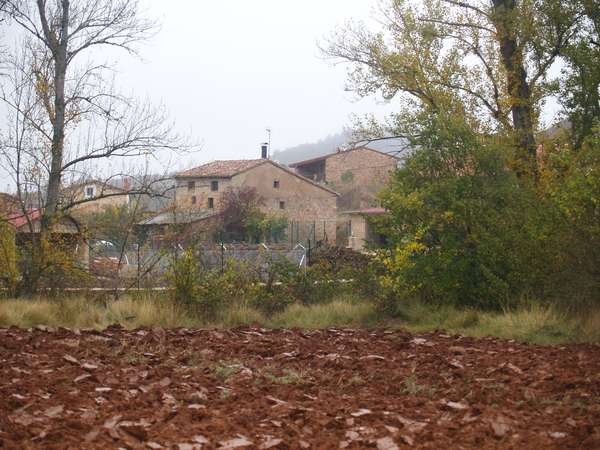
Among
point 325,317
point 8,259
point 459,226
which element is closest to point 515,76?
point 459,226

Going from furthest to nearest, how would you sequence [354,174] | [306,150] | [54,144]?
[306,150] → [354,174] → [54,144]

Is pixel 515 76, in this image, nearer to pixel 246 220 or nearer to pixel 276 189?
pixel 246 220

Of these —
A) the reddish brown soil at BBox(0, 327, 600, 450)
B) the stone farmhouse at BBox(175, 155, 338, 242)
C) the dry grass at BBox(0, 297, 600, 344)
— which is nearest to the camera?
the reddish brown soil at BBox(0, 327, 600, 450)

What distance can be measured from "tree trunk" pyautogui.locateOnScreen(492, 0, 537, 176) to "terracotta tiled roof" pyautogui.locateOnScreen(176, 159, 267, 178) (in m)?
33.3

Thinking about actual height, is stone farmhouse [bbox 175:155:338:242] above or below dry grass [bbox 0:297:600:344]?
above

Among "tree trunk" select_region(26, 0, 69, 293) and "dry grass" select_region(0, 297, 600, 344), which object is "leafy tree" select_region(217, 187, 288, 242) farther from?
"dry grass" select_region(0, 297, 600, 344)

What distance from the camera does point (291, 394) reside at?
241 inches

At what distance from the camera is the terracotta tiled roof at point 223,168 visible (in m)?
52.4

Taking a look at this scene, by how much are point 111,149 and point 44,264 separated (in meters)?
3.13

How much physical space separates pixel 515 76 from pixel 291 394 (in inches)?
607

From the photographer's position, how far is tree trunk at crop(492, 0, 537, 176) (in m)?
18.6

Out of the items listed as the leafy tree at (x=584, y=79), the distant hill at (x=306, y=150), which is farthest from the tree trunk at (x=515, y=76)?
the distant hill at (x=306, y=150)

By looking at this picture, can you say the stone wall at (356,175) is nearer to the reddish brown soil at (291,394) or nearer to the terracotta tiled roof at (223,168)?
the terracotta tiled roof at (223,168)

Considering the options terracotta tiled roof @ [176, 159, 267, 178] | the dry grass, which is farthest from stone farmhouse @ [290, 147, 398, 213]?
the dry grass
